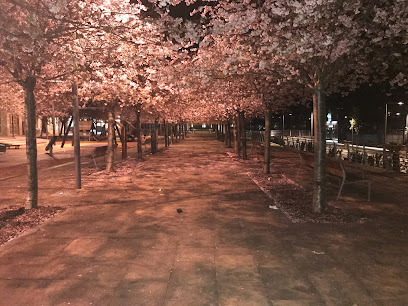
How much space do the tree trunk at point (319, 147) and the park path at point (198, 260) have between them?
823mm

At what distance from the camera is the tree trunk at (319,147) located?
7246 millimetres

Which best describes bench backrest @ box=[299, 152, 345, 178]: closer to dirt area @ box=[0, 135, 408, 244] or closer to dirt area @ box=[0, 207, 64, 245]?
dirt area @ box=[0, 135, 408, 244]

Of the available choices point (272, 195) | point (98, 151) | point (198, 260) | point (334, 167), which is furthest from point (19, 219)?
point (98, 151)

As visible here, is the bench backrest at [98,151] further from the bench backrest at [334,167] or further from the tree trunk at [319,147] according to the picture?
the tree trunk at [319,147]

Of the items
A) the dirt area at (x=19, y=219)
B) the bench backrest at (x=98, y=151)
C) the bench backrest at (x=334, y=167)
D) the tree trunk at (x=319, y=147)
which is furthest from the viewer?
the bench backrest at (x=98, y=151)

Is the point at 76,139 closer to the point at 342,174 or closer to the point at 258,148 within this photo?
the point at 342,174

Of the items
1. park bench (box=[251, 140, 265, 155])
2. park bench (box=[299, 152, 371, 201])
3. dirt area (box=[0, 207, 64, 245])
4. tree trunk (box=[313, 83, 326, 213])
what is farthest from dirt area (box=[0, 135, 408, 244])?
park bench (box=[251, 140, 265, 155])

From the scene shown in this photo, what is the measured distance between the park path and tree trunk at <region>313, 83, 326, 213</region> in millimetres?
823

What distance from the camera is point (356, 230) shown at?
6.31 metres

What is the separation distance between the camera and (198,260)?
4.96 metres

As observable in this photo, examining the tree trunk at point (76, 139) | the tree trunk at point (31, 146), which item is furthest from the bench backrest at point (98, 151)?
the tree trunk at point (31, 146)

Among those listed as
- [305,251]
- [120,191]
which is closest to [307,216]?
[305,251]

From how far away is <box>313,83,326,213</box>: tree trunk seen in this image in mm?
7246

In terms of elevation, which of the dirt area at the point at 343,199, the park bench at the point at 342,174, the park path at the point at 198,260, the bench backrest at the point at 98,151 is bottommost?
the park path at the point at 198,260
